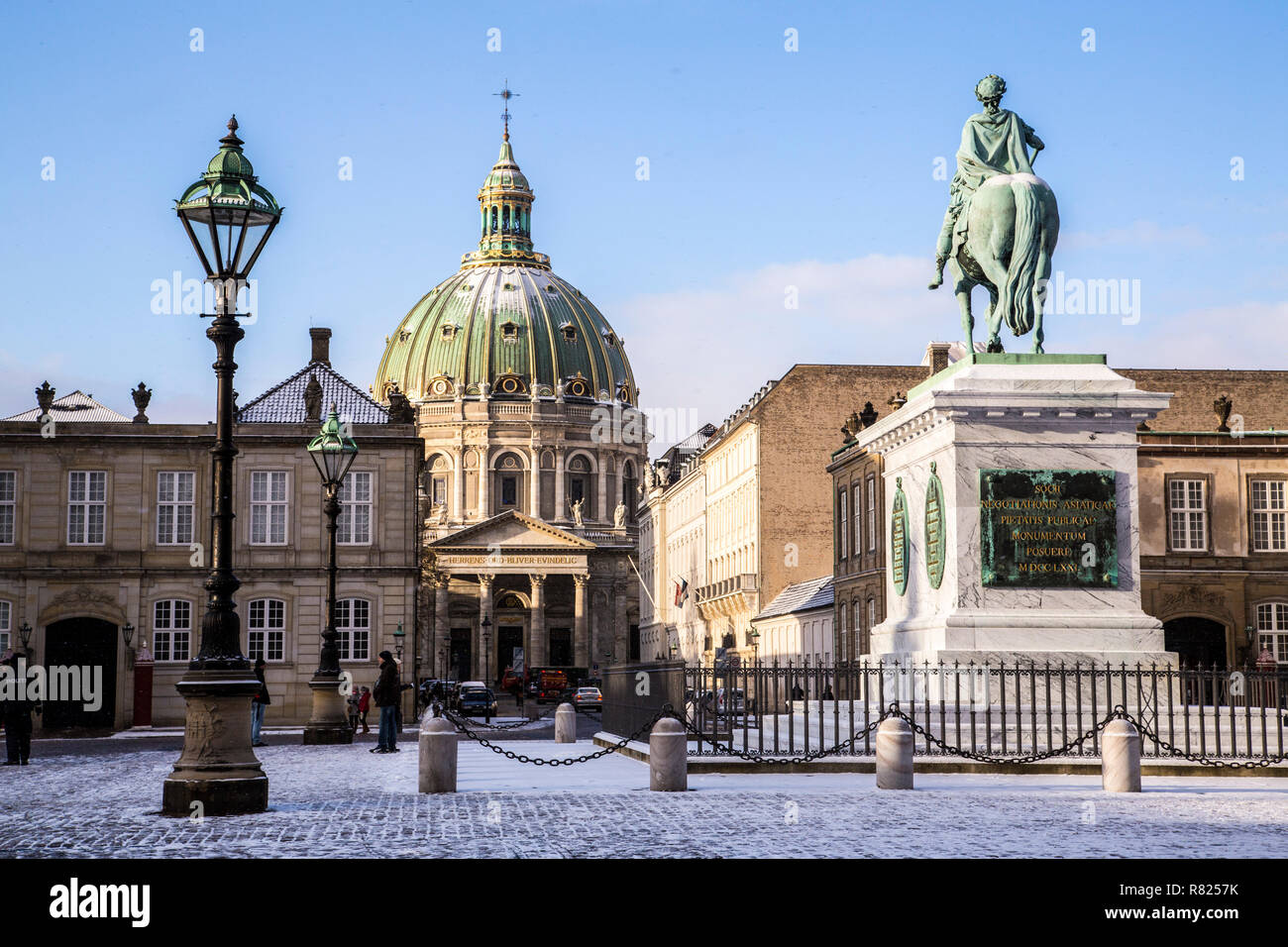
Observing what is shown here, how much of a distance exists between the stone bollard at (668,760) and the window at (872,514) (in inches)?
1371

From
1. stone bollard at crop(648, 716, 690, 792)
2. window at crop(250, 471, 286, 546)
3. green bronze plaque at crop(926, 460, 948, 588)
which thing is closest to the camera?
stone bollard at crop(648, 716, 690, 792)

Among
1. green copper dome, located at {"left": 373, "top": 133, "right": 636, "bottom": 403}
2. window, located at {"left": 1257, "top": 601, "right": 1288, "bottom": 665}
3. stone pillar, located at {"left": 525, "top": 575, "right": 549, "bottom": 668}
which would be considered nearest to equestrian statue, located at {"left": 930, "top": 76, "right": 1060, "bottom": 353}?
window, located at {"left": 1257, "top": 601, "right": 1288, "bottom": 665}

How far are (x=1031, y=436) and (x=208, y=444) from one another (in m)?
35.5

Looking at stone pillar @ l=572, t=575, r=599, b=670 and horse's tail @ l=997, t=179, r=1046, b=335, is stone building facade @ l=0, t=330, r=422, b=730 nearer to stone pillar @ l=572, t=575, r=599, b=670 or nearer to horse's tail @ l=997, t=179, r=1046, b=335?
horse's tail @ l=997, t=179, r=1046, b=335

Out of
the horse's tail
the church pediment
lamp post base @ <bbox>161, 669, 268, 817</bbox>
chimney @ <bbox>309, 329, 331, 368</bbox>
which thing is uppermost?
chimney @ <bbox>309, 329, 331, 368</bbox>

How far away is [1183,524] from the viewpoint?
50.5 m

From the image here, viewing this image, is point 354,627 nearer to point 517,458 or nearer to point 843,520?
point 843,520

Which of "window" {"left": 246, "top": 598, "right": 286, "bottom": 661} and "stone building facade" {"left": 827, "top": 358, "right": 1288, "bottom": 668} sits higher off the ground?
"stone building facade" {"left": 827, "top": 358, "right": 1288, "bottom": 668}

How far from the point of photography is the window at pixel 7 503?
167ft

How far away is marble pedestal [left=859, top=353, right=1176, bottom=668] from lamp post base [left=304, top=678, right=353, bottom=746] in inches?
583

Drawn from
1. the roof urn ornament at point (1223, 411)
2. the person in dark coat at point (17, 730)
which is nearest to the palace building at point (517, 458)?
the roof urn ornament at point (1223, 411)

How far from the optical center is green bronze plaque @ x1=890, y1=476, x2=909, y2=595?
22547mm

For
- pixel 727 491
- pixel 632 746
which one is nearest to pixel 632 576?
pixel 727 491
